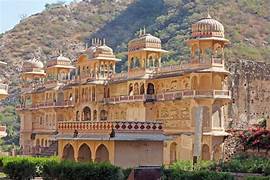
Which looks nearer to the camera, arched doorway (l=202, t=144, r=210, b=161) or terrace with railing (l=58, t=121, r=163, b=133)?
terrace with railing (l=58, t=121, r=163, b=133)

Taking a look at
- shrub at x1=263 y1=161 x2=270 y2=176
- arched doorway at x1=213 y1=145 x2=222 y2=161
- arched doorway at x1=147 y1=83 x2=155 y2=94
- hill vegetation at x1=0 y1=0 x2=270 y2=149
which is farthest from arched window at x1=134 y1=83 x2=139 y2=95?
hill vegetation at x1=0 y1=0 x2=270 y2=149

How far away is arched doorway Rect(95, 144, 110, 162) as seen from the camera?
91.2 ft

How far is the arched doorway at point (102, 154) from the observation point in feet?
91.2

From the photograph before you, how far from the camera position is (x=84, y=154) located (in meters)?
29.1

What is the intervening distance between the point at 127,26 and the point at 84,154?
7449 cm

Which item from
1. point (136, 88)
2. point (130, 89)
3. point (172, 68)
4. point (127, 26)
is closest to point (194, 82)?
point (172, 68)

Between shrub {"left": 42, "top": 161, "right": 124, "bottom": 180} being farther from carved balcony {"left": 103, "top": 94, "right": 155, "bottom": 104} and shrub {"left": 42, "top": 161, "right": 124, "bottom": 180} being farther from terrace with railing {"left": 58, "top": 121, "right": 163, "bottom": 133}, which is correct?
carved balcony {"left": 103, "top": 94, "right": 155, "bottom": 104}

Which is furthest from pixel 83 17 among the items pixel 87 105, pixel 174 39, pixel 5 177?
pixel 5 177

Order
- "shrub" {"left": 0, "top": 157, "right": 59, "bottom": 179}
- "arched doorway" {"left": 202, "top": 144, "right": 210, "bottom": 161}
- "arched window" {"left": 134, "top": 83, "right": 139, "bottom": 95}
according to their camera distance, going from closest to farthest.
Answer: "shrub" {"left": 0, "top": 157, "right": 59, "bottom": 179}
"arched doorway" {"left": 202, "top": 144, "right": 210, "bottom": 161}
"arched window" {"left": 134, "top": 83, "right": 139, "bottom": 95}

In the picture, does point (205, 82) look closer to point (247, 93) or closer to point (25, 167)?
point (247, 93)

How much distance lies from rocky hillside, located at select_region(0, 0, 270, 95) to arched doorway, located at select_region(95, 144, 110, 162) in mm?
34831

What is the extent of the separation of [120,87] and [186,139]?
9306mm

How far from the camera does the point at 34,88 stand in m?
57.5

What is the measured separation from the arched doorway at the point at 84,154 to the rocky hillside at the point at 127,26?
3431 cm
